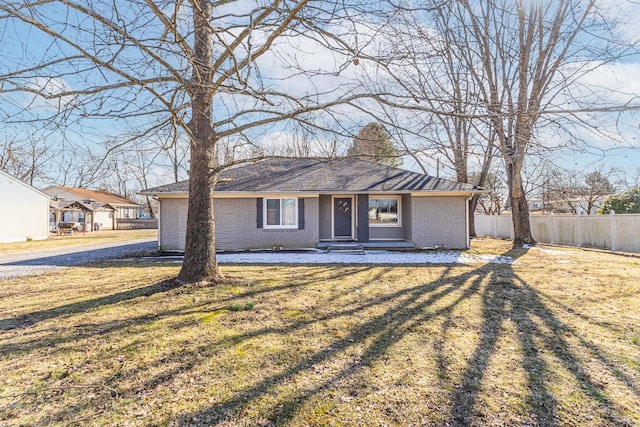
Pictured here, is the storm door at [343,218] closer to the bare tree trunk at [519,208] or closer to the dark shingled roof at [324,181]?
the dark shingled roof at [324,181]

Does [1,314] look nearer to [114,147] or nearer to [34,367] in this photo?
[34,367]

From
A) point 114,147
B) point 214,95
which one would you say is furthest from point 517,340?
point 114,147

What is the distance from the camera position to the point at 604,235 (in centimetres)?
1334

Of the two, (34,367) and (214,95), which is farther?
(214,95)

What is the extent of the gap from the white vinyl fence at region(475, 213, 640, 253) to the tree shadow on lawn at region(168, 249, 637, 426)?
31.2 ft

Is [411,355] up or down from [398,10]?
down

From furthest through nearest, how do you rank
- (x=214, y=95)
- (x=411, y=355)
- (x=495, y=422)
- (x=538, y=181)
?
(x=538, y=181) → (x=214, y=95) → (x=411, y=355) → (x=495, y=422)

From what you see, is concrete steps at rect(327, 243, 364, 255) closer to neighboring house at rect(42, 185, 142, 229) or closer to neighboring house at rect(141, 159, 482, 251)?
neighboring house at rect(141, 159, 482, 251)

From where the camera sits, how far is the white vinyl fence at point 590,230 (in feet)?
40.5

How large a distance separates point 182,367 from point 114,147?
4.37 meters

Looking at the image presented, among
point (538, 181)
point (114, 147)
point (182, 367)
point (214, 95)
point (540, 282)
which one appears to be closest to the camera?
point (182, 367)

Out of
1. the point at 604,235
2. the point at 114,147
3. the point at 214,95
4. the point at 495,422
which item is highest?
the point at 214,95

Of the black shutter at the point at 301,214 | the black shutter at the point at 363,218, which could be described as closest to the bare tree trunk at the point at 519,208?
the black shutter at the point at 363,218

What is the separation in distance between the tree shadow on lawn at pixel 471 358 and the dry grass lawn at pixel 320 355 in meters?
0.02
